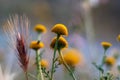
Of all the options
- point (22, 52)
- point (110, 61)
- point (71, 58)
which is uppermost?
point (22, 52)

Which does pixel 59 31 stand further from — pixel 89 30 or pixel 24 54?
pixel 89 30

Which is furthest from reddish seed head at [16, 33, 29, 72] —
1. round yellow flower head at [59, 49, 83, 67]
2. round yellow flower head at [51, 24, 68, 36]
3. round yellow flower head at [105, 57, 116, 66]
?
round yellow flower head at [105, 57, 116, 66]

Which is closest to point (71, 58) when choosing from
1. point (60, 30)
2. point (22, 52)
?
point (60, 30)

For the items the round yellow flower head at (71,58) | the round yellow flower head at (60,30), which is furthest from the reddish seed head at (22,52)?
the round yellow flower head at (71,58)

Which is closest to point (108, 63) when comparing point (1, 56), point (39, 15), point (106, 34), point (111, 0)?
point (1, 56)

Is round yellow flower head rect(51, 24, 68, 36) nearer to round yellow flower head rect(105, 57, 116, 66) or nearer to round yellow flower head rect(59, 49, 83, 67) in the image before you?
round yellow flower head rect(59, 49, 83, 67)

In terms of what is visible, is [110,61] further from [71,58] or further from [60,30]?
[60,30]

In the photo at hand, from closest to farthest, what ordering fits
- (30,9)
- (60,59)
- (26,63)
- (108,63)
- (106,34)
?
(26,63) → (60,59) → (108,63) → (106,34) → (30,9)

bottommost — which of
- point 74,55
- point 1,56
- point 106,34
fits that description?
point 106,34

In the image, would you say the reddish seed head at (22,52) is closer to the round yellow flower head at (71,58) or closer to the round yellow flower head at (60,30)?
the round yellow flower head at (60,30)

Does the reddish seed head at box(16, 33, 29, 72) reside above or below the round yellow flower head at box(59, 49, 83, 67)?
above

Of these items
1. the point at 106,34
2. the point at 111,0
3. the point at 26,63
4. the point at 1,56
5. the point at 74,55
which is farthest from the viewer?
the point at 111,0
